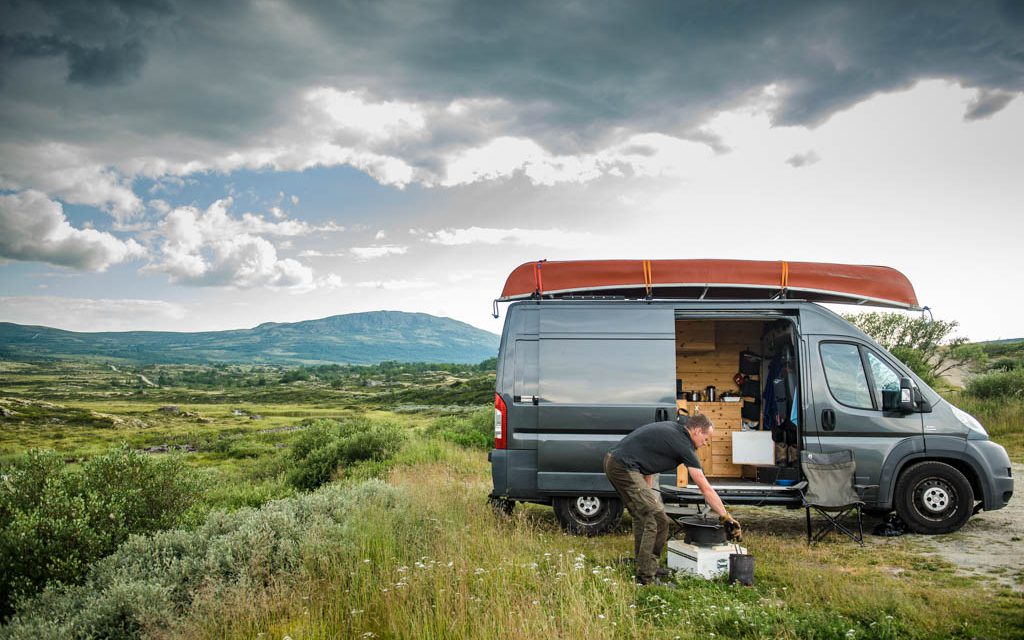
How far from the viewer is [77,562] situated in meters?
6.42

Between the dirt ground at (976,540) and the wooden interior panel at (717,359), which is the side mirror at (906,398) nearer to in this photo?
the dirt ground at (976,540)

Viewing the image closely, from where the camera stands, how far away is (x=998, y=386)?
1958cm

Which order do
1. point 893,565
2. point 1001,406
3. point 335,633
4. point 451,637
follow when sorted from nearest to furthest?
point 451,637
point 335,633
point 893,565
point 1001,406

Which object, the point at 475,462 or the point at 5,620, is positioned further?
the point at 475,462

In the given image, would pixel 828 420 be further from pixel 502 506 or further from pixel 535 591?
pixel 535 591

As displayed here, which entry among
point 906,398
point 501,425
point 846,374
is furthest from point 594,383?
point 906,398

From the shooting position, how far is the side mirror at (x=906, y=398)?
Answer: 761 cm

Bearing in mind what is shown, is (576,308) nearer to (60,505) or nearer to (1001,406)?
(60,505)

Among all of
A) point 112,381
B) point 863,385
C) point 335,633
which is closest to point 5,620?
point 335,633

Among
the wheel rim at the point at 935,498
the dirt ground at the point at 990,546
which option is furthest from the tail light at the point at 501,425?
the wheel rim at the point at 935,498

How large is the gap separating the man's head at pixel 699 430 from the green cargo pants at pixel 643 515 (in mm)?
647

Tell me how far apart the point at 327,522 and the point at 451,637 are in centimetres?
322

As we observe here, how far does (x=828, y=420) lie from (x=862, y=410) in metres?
0.45

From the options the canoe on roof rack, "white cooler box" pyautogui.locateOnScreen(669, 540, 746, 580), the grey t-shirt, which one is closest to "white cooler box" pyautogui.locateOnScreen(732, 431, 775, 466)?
the canoe on roof rack
